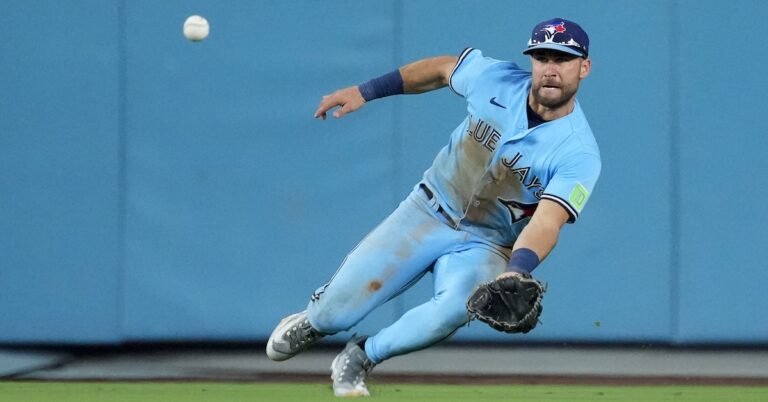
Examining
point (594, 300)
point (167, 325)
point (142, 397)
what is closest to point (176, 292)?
point (167, 325)

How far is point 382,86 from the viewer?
18.1 ft

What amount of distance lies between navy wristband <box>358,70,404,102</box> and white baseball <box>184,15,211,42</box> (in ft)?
5.33

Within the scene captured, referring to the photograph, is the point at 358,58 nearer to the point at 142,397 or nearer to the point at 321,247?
the point at 321,247

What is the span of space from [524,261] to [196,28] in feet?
9.39

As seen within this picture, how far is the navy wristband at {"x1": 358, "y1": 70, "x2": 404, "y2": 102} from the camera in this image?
549 cm

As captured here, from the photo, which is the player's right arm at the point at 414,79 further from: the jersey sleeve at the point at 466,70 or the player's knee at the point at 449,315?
the player's knee at the point at 449,315

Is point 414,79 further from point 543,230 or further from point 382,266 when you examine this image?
Answer: point 543,230

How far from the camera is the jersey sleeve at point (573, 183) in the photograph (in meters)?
4.80

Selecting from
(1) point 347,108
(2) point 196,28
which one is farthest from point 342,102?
(2) point 196,28

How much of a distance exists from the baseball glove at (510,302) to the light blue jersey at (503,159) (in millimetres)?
369

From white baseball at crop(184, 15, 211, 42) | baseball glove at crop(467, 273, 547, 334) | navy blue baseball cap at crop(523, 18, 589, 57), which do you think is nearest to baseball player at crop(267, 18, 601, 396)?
navy blue baseball cap at crop(523, 18, 589, 57)

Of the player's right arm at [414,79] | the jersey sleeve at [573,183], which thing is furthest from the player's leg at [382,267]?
the jersey sleeve at [573,183]

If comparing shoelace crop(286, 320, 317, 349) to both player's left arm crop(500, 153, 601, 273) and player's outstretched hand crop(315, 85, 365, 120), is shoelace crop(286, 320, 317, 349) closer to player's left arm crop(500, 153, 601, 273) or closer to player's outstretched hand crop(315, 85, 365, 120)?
player's outstretched hand crop(315, 85, 365, 120)

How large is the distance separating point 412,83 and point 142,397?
70.5 inches
